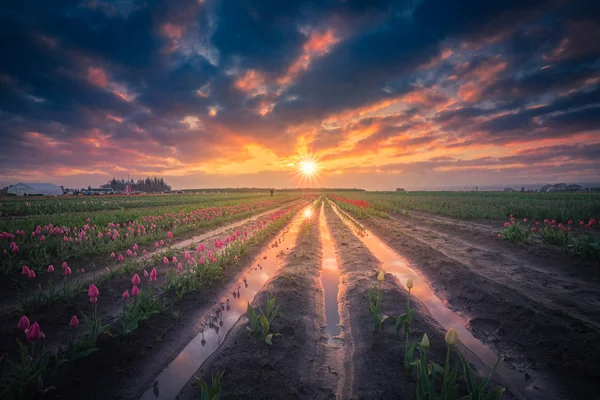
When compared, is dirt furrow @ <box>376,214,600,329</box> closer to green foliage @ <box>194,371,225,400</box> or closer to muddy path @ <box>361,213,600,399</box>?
muddy path @ <box>361,213,600,399</box>

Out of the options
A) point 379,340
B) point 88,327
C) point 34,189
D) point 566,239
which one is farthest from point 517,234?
point 34,189

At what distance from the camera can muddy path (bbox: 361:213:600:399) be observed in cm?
343

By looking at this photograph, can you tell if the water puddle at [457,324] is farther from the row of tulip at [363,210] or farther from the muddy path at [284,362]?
the row of tulip at [363,210]

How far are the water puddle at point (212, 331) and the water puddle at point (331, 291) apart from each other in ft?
5.65

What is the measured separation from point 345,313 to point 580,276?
7.10m

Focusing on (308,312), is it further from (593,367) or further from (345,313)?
(593,367)

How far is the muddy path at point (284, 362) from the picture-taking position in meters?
3.02

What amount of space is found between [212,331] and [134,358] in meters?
1.25

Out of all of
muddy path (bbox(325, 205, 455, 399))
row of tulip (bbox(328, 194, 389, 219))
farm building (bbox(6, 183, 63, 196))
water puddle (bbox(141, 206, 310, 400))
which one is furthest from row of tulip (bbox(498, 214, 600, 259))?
farm building (bbox(6, 183, 63, 196))

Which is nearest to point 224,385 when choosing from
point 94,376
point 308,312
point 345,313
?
point 94,376

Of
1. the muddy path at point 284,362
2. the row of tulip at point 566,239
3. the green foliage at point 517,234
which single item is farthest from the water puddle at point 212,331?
the green foliage at point 517,234

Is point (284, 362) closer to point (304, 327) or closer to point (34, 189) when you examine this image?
point (304, 327)

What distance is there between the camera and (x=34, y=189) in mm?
99188

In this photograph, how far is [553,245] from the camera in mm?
9203
